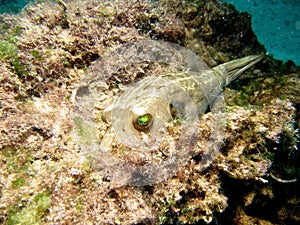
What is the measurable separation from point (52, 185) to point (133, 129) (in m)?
1.23

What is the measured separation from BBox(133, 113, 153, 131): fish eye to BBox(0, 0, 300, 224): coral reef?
83 centimetres

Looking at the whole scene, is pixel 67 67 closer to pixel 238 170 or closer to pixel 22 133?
pixel 22 133

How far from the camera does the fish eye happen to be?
2.95 metres

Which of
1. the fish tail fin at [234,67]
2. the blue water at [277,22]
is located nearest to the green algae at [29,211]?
the fish tail fin at [234,67]

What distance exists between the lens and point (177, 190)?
296 cm

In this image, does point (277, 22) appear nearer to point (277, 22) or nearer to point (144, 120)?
point (277, 22)

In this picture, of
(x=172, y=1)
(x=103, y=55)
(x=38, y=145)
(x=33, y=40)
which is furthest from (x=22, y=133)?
(x=172, y=1)

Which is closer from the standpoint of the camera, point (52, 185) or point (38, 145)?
point (52, 185)

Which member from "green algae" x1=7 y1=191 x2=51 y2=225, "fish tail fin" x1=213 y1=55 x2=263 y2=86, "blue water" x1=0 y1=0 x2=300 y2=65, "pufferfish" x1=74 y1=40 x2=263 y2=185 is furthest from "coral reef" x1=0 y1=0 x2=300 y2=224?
"blue water" x1=0 y1=0 x2=300 y2=65

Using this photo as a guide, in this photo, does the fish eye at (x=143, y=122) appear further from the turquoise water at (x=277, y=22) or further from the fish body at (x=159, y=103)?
the turquoise water at (x=277, y=22)

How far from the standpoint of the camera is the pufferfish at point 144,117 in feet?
9.15

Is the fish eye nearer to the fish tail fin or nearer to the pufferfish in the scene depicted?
the pufferfish

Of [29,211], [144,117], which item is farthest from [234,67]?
[29,211]

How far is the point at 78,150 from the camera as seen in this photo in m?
2.80
